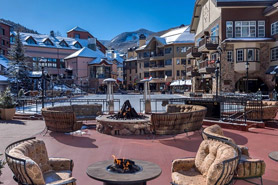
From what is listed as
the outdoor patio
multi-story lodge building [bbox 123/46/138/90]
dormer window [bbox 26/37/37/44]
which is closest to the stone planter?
the outdoor patio

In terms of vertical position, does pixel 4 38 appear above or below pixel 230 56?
above

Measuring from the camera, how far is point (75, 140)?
1008 cm

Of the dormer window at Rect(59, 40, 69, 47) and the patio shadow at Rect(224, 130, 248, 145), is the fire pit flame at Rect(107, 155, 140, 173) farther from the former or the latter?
the dormer window at Rect(59, 40, 69, 47)

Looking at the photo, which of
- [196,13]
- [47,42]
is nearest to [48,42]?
[47,42]

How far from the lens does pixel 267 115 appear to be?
42.5 ft

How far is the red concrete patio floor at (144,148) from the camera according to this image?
6.41 metres

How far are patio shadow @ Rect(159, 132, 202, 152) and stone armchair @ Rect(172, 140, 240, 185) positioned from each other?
3535 mm

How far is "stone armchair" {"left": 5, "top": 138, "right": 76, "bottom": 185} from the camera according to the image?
3.71 meters

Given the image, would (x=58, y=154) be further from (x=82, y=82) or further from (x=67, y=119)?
(x=82, y=82)

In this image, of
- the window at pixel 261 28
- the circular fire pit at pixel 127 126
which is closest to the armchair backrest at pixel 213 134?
the circular fire pit at pixel 127 126

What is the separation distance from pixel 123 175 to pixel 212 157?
163cm

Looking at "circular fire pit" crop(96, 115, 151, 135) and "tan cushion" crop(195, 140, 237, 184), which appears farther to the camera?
"circular fire pit" crop(96, 115, 151, 135)

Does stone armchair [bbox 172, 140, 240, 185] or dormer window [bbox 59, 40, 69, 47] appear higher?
dormer window [bbox 59, 40, 69, 47]

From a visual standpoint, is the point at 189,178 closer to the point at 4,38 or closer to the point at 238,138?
the point at 238,138
